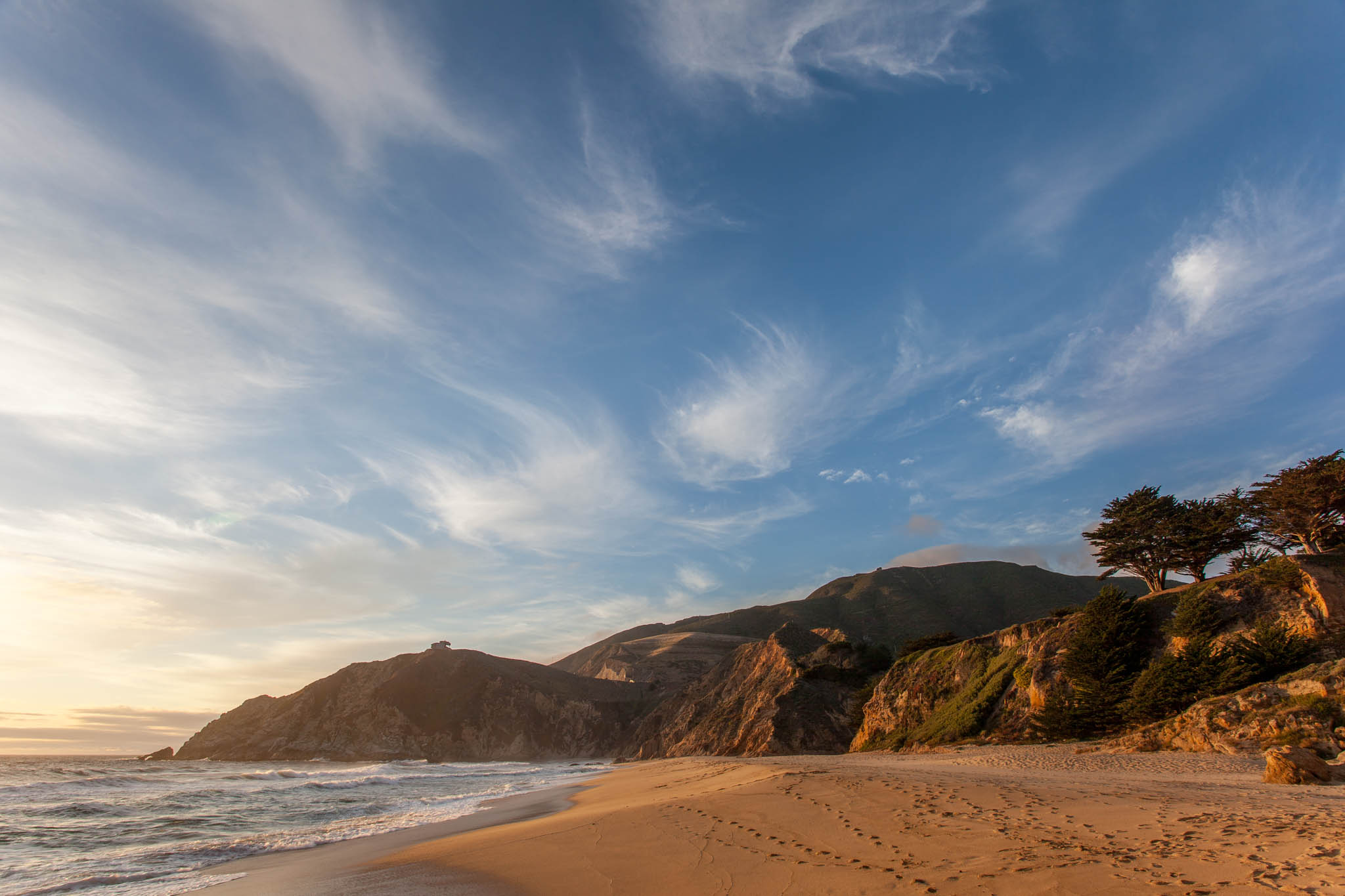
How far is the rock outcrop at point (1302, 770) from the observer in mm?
13695

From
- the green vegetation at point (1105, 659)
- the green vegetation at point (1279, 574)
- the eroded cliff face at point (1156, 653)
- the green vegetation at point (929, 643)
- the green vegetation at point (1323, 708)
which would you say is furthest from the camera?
the green vegetation at point (929, 643)

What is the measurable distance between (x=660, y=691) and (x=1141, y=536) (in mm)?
102035

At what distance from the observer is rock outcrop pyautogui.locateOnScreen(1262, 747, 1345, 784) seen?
1370 centimetres

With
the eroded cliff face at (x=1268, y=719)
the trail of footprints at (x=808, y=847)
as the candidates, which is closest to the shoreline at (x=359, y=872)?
Answer: the trail of footprints at (x=808, y=847)

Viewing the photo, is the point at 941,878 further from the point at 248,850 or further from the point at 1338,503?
the point at 1338,503

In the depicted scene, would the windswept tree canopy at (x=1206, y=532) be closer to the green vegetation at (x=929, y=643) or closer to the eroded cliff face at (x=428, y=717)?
the green vegetation at (x=929, y=643)

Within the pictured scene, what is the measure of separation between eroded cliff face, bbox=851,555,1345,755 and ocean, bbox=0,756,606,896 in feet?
81.4

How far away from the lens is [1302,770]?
13.8 meters

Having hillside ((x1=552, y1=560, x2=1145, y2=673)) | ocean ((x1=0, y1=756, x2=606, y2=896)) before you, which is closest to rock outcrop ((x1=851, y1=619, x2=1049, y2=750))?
ocean ((x1=0, y1=756, x2=606, y2=896))

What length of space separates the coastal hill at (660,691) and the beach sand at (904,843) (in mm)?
40749

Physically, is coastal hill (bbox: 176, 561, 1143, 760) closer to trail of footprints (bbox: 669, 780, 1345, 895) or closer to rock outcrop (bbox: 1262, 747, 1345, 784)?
rock outcrop (bbox: 1262, 747, 1345, 784)

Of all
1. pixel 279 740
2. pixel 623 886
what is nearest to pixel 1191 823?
pixel 623 886

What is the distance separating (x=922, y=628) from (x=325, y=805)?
434ft

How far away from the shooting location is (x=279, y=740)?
112 meters
